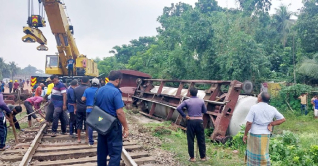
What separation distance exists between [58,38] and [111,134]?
42.4 feet

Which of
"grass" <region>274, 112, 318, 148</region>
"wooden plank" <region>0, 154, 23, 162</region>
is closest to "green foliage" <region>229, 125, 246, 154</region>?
"grass" <region>274, 112, 318, 148</region>

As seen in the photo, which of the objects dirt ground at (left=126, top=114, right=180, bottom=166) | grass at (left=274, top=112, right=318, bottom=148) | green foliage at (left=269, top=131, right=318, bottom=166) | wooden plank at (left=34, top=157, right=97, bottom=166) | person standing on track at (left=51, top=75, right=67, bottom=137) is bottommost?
grass at (left=274, top=112, right=318, bottom=148)

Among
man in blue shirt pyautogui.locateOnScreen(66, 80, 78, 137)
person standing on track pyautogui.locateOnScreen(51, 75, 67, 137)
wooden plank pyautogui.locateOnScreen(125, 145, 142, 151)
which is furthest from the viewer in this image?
person standing on track pyautogui.locateOnScreen(51, 75, 67, 137)

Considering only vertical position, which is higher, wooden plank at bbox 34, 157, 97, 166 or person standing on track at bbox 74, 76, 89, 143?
person standing on track at bbox 74, 76, 89, 143

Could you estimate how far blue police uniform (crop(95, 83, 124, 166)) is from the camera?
3928mm

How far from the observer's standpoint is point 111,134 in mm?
3928

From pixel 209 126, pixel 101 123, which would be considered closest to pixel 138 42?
pixel 209 126

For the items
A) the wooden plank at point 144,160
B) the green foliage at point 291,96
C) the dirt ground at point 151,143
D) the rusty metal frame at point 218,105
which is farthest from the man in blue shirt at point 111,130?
the green foliage at point 291,96

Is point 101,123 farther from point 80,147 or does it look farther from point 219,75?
point 219,75

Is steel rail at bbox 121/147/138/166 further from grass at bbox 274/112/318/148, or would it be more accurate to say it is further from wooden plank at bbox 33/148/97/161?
grass at bbox 274/112/318/148

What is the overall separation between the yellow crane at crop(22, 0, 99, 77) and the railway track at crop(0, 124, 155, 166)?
722cm

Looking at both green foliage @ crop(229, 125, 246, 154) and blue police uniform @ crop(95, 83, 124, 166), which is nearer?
blue police uniform @ crop(95, 83, 124, 166)

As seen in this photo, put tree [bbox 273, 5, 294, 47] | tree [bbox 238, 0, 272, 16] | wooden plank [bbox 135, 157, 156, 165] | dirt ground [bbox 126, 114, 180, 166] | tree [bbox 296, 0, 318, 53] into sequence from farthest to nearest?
1. tree [bbox 273, 5, 294, 47]
2. tree [bbox 238, 0, 272, 16]
3. tree [bbox 296, 0, 318, 53]
4. dirt ground [bbox 126, 114, 180, 166]
5. wooden plank [bbox 135, 157, 156, 165]

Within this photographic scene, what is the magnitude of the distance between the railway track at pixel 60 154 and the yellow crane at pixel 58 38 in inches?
284
